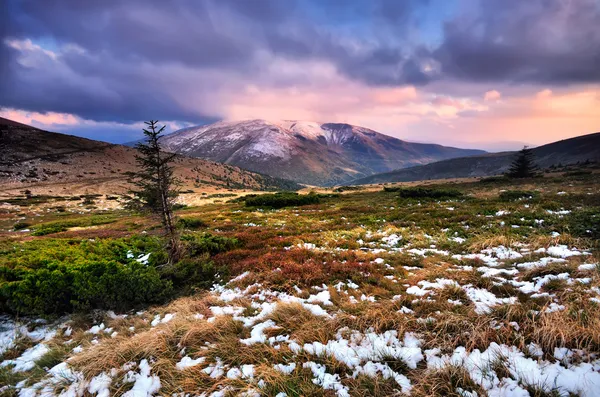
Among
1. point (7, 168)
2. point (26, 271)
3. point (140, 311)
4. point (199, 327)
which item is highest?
point (7, 168)

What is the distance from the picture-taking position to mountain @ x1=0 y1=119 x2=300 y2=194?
7681 cm

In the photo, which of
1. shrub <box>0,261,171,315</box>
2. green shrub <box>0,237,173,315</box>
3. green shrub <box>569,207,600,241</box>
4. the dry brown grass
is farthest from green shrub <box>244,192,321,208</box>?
the dry brown grass

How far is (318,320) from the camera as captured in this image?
5.42 metres

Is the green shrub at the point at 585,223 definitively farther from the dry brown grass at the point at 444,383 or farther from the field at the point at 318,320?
the dry brown grass at the point at 444,383

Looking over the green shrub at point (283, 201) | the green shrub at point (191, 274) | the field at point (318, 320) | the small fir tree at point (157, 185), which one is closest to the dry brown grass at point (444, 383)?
the field at point (318, 320)

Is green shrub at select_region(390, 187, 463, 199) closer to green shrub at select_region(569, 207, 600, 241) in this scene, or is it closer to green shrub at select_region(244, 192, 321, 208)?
green shrub at select_region(244, 192, 321, 208)

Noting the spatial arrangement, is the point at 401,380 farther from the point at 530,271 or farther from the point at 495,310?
the point at 530,271

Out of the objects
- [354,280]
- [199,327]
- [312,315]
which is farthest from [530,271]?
[199,327]

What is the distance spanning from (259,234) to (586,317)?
1278 centimetres

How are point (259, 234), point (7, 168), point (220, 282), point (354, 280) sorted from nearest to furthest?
point (354, 280) < point (220, 282) < point (259, 234) < point (7, 168)

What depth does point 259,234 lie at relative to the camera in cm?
1465

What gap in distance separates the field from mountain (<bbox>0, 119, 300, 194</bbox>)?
52738 mm

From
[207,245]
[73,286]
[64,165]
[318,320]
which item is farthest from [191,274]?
[64,165]

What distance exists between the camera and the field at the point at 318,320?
3.78 meters
